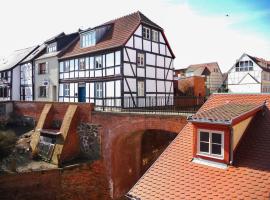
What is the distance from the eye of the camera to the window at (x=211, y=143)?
28.9 feet

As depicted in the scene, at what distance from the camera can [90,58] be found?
22641 millimetres

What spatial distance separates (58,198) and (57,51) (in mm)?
16816

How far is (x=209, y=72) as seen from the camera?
161ft

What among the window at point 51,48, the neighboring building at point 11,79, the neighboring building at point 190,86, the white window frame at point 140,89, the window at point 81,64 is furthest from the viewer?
the neighboring building at point 11,79

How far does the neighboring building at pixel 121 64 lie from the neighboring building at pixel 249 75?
17.4 m

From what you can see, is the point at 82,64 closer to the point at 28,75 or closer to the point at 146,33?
the point at 146,33

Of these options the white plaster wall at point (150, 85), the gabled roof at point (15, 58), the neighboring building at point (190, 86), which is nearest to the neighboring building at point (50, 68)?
the gabled roof at point (15, 58)

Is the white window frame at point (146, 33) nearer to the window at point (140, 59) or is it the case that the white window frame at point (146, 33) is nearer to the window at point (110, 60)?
the window at point (140, 59)

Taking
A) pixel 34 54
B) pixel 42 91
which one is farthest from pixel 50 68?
pixel 34 54

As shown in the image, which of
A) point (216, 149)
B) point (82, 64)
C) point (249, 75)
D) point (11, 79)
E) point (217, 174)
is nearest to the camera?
point (217, 174)

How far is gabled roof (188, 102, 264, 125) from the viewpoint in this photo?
8484mm

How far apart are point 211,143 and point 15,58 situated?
3429 cm

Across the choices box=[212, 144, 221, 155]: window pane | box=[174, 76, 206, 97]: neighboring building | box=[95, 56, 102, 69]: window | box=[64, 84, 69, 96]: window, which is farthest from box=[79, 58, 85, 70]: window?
box=[212, 144, 221, 155]: window pane

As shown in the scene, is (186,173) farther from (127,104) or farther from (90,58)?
(90,58)
